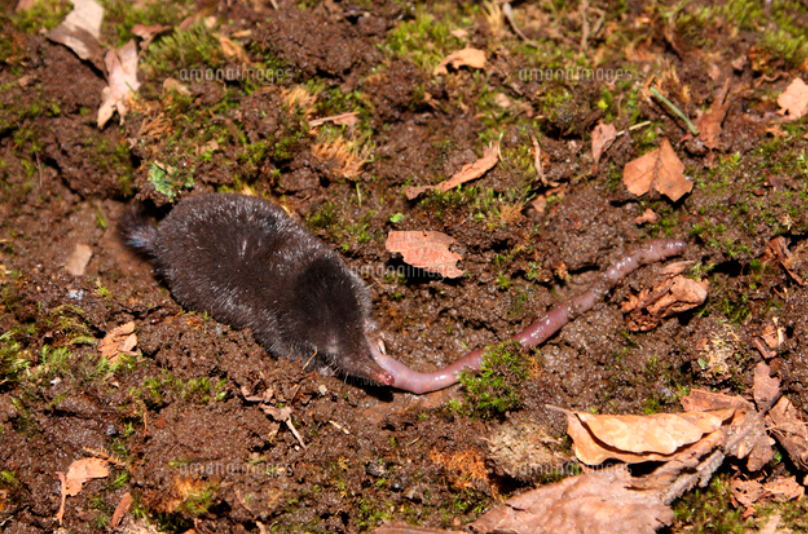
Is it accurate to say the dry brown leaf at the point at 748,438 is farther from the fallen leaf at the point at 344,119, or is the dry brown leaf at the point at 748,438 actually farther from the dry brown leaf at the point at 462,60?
the fallen leaf at the point at 344,119

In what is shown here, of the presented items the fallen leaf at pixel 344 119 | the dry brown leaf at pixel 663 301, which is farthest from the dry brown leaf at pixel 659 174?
the fallen leaf at pixel 344 119

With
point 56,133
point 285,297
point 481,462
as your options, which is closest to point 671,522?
point 481,462

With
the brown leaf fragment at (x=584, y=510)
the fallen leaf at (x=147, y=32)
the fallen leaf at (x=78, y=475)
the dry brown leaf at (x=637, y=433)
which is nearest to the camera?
the brown leaf fragment at (x=584, y=510)

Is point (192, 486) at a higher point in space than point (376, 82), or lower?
lower

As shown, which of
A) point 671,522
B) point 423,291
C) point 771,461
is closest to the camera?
point 671,522

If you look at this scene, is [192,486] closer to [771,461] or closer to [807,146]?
[771,461]

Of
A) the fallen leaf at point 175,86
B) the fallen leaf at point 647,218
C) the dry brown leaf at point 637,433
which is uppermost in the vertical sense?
the fallen leaf at point 647,218
